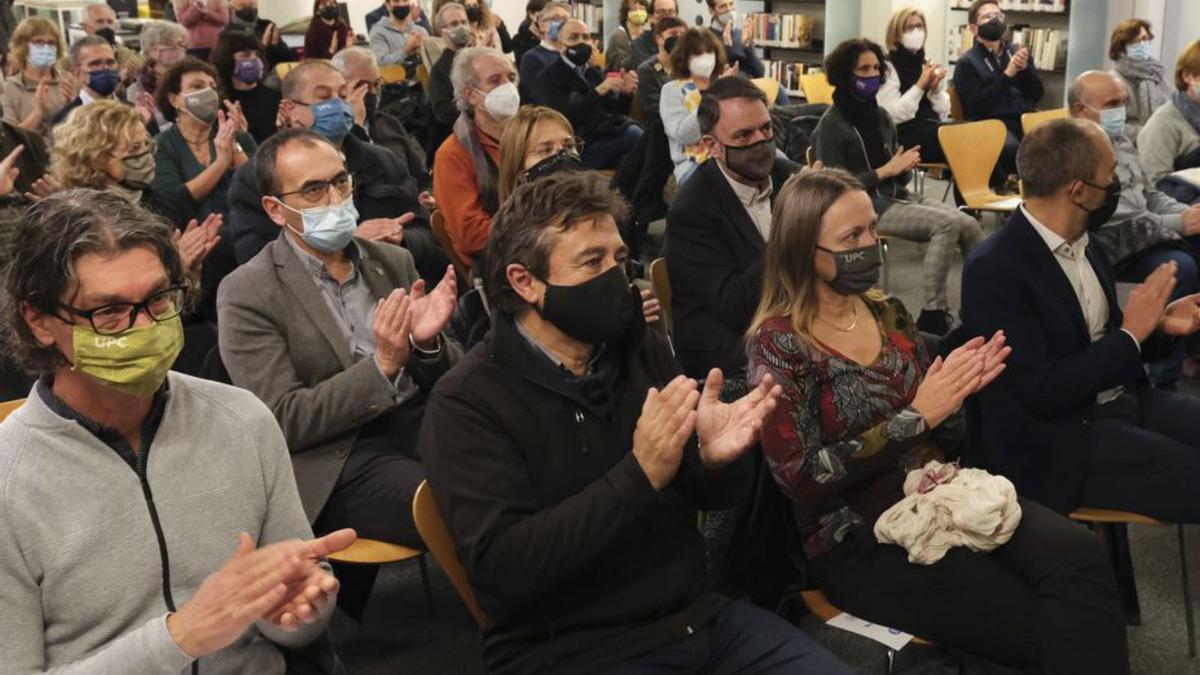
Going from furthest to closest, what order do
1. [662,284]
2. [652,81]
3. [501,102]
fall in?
[652,81] → [501,102] → [662,284]

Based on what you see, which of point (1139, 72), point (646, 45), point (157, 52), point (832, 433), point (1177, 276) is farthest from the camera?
point (646, 45)

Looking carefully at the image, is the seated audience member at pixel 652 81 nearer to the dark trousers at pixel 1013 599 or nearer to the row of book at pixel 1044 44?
the row of book at pixel 1044 44

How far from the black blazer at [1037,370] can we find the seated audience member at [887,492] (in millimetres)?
346

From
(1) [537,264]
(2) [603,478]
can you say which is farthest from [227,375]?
(2) [603,478]

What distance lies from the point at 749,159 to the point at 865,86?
6.98ft

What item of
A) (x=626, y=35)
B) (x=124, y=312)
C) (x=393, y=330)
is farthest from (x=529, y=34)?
(x=124, y=312)

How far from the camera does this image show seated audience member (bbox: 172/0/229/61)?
8.12 metres

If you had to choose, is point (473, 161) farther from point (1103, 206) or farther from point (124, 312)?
point (124, 312)

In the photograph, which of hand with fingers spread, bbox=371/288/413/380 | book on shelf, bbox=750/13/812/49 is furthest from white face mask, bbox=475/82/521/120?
book on shelf, bbox=750/13/812/49

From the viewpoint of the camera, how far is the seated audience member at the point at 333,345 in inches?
118

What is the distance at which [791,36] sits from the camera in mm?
12438

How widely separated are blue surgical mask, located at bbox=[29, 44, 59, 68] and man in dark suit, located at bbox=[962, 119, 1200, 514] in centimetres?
606

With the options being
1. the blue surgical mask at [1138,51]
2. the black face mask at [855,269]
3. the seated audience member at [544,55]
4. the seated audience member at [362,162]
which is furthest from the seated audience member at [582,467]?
the blue surgical mask at [1138,51]

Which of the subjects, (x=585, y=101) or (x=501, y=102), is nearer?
(x=501, y=102)
